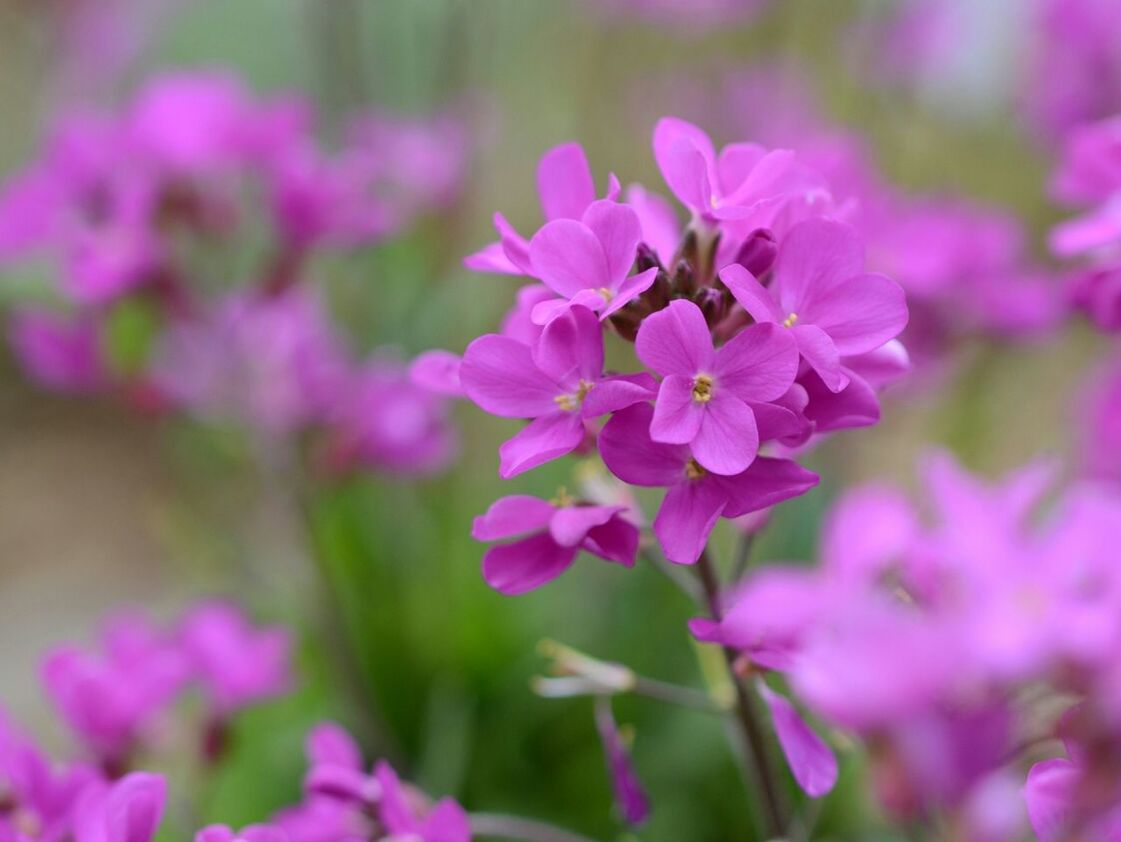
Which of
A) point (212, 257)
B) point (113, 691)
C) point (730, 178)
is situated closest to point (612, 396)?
point (730, 178)

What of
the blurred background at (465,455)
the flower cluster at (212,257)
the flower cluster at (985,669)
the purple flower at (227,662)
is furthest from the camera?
the blurred background at (465,455)

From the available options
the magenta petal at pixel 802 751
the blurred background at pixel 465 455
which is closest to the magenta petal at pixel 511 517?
the magenta petal at pixel 802 751

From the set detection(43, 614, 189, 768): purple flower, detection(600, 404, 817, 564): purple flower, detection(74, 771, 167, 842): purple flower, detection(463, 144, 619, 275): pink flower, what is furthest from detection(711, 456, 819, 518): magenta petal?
detection(43, 614, 189, 768): purple flower

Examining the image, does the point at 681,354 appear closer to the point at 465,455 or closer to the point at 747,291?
the point at 747,291

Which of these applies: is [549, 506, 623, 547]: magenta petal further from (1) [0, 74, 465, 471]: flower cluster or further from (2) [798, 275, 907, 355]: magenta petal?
(1) [0, 74, 465, 471]: flower cluster

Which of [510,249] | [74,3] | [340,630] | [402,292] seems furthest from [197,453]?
[510,249]

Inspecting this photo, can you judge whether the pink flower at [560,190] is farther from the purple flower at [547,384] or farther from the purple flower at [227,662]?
the purple flower at [227,662]

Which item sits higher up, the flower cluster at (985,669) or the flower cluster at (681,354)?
the flower cluster at (681,354)
